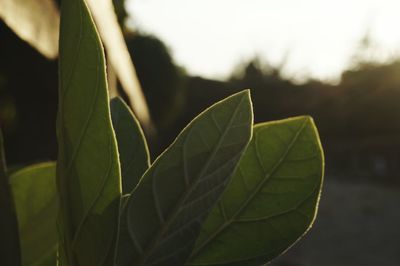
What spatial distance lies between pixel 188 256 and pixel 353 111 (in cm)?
1865

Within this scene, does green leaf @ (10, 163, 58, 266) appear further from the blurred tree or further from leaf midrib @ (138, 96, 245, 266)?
the blurred tree

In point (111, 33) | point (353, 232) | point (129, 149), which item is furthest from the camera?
point (353, 232)

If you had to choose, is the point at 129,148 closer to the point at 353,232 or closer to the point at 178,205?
the point at 178,205

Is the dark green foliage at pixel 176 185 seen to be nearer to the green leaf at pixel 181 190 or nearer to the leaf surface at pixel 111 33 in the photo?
the green leaf at pixel 181 190

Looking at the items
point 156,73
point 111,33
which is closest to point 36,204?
point 111,33

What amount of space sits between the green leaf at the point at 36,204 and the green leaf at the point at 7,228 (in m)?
0.22

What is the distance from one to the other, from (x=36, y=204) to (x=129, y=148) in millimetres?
161

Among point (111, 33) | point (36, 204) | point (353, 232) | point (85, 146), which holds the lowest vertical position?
point (353, 232)

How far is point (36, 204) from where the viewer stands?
0.53m

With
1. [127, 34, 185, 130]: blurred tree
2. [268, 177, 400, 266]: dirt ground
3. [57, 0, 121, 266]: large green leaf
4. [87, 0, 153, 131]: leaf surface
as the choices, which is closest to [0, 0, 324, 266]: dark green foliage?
[57, 0, 121, 266]: large green leaf

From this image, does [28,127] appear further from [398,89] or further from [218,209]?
[398,89]

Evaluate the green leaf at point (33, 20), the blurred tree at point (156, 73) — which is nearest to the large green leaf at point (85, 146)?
the green leaf at point (33, 20)

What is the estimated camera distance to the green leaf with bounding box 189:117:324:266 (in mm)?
338

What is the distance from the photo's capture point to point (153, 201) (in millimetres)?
304
